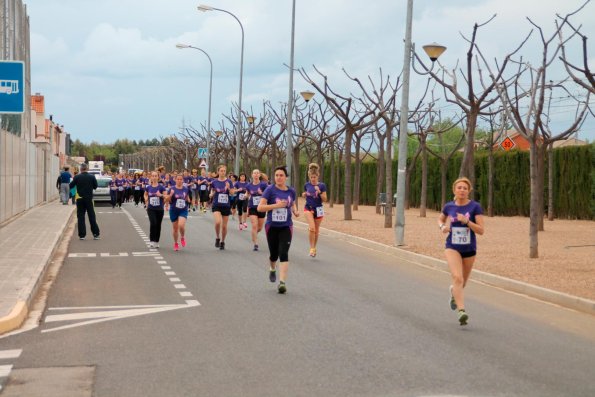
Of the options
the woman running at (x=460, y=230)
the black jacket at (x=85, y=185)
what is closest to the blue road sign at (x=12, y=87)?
the woman running at (x=460, y=230)

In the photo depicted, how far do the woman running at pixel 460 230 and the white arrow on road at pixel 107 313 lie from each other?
10.3 ft

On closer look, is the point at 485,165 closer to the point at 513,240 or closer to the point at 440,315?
the point at 513,240

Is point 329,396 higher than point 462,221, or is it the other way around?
point 462,221

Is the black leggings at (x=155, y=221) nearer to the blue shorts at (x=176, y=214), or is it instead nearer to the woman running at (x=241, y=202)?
the blue shorts at (x=176, y=214)

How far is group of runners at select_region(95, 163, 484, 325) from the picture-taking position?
10.2 metres

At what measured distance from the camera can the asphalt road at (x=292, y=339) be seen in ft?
22.7

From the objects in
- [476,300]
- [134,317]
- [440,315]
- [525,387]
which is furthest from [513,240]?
[525,387]

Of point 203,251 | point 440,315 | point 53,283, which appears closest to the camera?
point 440,315

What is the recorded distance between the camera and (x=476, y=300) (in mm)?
12289

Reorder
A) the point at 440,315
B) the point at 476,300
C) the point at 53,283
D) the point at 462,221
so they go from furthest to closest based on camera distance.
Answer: the point at 53,283 < the point at 476,300 < the point at 440,315 < the point at 462,221

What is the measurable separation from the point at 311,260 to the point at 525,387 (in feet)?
36.4

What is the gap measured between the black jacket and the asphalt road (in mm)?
7131

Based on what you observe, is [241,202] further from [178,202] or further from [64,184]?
[64,184]

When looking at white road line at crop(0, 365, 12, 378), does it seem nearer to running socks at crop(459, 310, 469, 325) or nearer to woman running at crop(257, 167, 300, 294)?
running socks at crop(459, 310, 469, 325)
